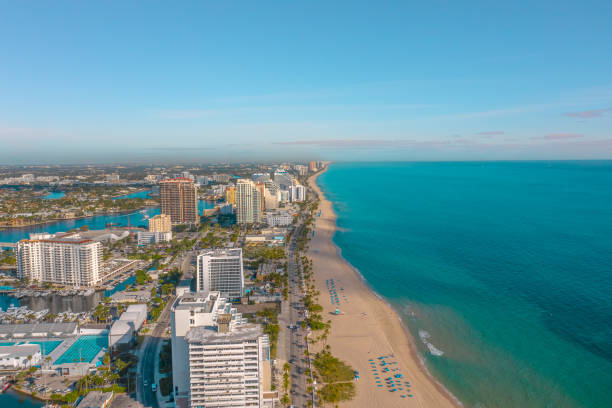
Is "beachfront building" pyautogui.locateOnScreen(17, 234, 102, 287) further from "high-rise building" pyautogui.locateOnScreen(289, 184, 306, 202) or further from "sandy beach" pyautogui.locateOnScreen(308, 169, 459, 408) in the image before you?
"high-rise building" pyautogui.locateOnScreen(289, 184, 306, 202)

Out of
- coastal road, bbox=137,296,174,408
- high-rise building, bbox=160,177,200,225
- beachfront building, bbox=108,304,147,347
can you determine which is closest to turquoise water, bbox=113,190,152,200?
high-rise building, bbox=160,177,200,225

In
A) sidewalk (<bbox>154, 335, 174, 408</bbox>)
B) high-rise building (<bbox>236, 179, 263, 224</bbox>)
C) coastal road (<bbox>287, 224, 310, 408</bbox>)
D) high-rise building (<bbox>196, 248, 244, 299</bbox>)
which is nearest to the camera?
sidewalk (<bbox>154, 335, 174, 408</bbox>)

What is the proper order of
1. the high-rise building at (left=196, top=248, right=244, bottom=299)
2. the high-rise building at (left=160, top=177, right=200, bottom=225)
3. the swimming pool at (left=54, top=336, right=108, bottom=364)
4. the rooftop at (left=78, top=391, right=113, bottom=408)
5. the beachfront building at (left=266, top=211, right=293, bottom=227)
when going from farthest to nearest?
the high-rise building at (left=160, top=177, right=200, bottom=225), the beachfront building at (left=266, top=211, right=293, bottom=227), the high-rise building at (left=196, top=248, right=244, bottom=299), the swimming pool at (left=54, top=336, right=108, bottom=364), the rooftop at (left=78, top=391, right=113, bottom=408)

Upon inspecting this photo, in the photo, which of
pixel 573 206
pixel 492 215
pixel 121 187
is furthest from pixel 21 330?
pixel 121 187

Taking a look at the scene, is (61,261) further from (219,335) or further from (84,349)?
(219,335)

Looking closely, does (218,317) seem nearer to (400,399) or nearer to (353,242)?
(400,399)

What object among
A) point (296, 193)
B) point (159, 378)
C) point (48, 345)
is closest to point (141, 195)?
point (296, 193)

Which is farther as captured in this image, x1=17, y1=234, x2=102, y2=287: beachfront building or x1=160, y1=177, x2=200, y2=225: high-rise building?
x1=160, y1=177, x2=200, y2=225: high-rise building
